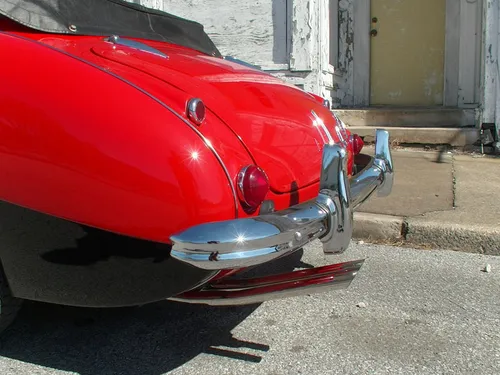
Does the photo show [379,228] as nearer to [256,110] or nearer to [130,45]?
[256,110]

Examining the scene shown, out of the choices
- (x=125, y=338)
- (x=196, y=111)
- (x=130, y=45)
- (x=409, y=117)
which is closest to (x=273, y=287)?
(x=196, y=111)

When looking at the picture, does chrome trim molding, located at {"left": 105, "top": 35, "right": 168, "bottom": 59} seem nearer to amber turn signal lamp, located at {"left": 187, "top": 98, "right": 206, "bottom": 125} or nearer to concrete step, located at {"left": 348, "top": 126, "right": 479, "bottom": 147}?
amber turn signal lamp, located at {"left": 187, "top": 98, "right": 206, "bottom": 125}

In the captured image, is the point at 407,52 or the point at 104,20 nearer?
the point at 104,20

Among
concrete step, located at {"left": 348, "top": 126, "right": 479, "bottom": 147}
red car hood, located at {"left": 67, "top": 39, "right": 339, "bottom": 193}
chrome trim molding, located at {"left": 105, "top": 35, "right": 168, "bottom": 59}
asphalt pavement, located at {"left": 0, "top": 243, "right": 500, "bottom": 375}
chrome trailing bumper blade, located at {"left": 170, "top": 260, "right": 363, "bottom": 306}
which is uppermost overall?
chrome trim molding, located at {"left": 105, "top": 35, "right": 168, "bottom": 59}

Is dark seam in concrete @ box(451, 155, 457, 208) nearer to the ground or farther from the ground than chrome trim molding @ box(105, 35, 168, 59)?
nearer to the ground

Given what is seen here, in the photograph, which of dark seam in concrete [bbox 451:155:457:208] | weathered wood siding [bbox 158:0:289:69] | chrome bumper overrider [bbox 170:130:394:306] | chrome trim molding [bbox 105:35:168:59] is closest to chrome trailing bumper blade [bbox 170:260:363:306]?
chrome bumper overrider [bbox 170:130:394:306]

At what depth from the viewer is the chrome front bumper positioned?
6.26 ft

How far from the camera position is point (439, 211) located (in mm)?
4371

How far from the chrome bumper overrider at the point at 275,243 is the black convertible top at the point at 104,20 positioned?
1.35m

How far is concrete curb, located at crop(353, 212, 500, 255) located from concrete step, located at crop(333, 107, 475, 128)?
140 inches

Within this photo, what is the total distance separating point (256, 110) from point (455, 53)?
20.9ft

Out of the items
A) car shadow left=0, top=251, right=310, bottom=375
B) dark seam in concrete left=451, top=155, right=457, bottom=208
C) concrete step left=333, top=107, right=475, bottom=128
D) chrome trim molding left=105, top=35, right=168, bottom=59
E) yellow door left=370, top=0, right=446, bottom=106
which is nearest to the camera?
car shadow left=0, top=251, right=310, bottom=375

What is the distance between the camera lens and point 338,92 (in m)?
8.36

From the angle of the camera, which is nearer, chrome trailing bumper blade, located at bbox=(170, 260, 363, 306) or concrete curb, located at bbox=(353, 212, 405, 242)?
chrome trailing bumper blade, located at bbox=(170, 260, 363, 306)
